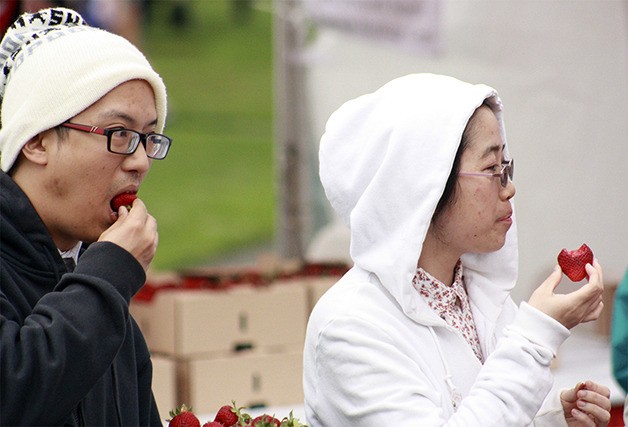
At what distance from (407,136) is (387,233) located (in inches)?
9.1

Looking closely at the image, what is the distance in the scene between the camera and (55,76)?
191cm

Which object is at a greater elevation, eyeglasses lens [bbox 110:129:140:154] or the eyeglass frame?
eyeglasses lens [bbox 110:129:140:154]

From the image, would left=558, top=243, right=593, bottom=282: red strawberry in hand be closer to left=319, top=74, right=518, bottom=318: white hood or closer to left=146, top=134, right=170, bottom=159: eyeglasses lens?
left=319, top=74, right=518, bottom=318: white hood

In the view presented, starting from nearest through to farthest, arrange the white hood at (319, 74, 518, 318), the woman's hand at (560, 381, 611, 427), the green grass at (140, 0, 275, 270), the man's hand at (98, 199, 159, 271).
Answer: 1. the man's hand at (98, 199, 159, 271)
2. the white hood at (319, 74, 518, 318)
3. the woman's hand at (560, 381, 611, 427)
4. the green grass at (140, 0, 275, 270)

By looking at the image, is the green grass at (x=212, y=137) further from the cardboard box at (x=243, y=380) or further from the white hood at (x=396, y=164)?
the white hood at (x=396, y=164)

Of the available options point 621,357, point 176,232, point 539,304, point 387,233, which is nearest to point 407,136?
point 387,233

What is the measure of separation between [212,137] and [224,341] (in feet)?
10.1

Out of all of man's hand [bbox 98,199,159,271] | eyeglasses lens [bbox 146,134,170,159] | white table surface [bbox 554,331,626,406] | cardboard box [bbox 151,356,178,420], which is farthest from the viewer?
white table surface [bbox 554,331,626,406]

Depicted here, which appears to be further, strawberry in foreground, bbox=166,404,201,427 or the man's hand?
strawberry in foreground, bbox=166,404,201,427

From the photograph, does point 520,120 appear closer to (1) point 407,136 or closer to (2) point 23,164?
(1) point 407,136

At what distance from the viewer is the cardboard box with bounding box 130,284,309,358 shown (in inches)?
179

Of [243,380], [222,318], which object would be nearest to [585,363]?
[243,380]

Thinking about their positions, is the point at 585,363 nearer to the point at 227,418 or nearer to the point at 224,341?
the point at 224,341

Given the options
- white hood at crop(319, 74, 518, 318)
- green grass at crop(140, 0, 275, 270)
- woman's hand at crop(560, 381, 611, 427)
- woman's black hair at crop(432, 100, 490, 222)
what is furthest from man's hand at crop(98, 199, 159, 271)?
green grass at crop(140, 0, 275, 270)
